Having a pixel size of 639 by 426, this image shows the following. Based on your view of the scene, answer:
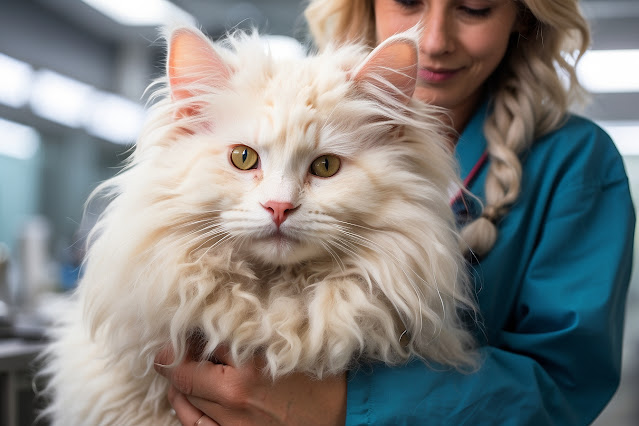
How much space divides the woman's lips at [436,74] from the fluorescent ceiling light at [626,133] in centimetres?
757

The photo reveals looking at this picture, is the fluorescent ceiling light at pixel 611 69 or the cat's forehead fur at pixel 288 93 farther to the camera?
the fluorescent ceiling light at pixel 611 69

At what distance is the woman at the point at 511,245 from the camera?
114 cm

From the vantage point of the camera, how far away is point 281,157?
1.10m

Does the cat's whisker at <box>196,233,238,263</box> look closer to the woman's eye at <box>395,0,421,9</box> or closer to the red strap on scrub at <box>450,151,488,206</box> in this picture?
the red strap on scrub at <box>450,151,488,206</box>

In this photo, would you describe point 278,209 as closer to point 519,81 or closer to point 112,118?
point 519,81

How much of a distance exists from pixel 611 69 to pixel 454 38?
6.59m

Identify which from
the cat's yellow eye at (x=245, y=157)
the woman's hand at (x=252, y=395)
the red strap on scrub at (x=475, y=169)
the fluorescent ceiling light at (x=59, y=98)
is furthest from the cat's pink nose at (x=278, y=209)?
the fluorescent ceiling light at (x=59, y=98)

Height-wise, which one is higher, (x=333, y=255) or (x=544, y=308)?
(x=333, y=255)

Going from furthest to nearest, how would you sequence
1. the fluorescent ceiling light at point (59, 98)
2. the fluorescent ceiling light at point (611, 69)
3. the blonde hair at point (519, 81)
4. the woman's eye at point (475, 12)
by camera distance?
1. the fluorescent ceiling light at point (611, 69)
2. the fluorescent ceiling light at point (59, 98)
3. the woman's eye at point (475, 12)
4. the blonde hair at point (519, 81)

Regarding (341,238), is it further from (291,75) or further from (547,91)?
(547,91)

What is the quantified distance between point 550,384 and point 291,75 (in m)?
0.83

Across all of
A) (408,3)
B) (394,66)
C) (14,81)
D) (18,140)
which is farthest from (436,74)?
(18,140)

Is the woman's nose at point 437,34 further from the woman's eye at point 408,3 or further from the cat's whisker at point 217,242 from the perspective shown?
the cat's whisker at point 217,242

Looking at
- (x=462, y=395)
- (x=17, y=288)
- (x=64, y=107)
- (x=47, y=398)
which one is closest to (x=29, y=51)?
(x=64, y=107)
